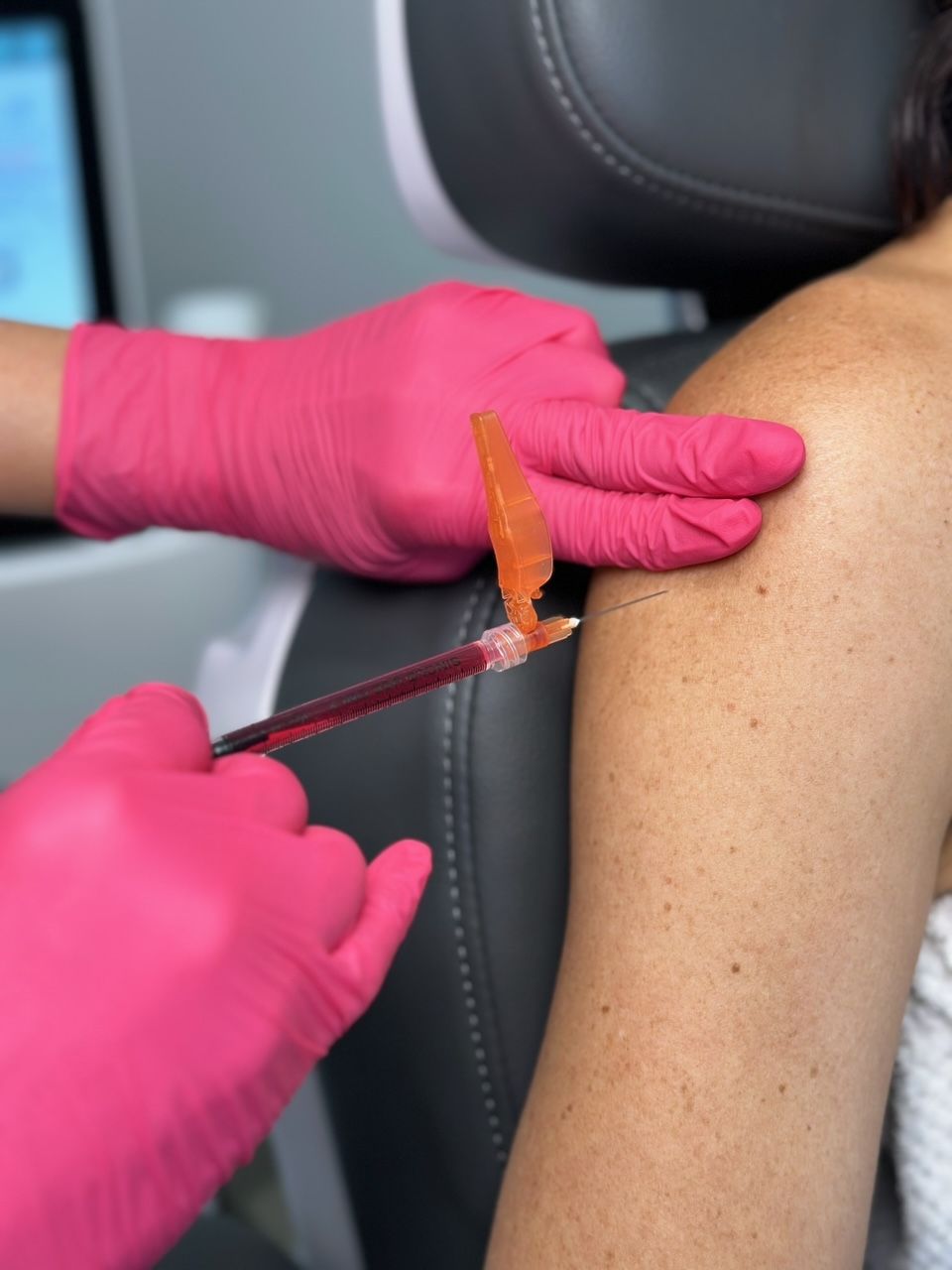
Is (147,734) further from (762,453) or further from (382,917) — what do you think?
(762,453)

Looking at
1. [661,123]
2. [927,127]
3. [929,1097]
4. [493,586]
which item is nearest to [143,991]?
[493,586]

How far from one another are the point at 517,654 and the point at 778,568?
188 mm

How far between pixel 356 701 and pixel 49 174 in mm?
1352

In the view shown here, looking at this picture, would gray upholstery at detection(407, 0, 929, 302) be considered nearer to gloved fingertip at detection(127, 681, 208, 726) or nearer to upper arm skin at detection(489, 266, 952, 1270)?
upper arm skin at detection(489, 266, 952, 1270)

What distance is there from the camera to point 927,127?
1024 millimetres

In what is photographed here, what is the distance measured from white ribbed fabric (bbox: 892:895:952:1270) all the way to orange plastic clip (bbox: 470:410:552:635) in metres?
0.40

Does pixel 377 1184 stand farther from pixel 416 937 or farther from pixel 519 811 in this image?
pixel 519 811

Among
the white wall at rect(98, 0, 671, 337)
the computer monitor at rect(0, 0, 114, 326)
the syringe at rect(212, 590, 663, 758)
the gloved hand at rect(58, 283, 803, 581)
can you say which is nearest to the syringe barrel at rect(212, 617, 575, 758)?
the syringe at rect(212, 590, 663, 758)

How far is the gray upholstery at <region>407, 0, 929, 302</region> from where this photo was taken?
899mm

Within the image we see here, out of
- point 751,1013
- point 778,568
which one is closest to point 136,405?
point 778,568

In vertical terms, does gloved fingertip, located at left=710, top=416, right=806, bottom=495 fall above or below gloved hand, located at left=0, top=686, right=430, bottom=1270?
above

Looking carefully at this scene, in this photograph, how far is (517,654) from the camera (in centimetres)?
79

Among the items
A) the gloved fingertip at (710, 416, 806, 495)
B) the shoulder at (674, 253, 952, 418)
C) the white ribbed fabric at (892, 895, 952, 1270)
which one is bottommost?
the white ribbed fabric at (892, 895, 952, 1270)

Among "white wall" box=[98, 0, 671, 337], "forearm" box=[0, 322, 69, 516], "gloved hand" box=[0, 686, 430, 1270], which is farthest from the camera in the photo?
"white wall" box=[98, 0, 671, 337]
